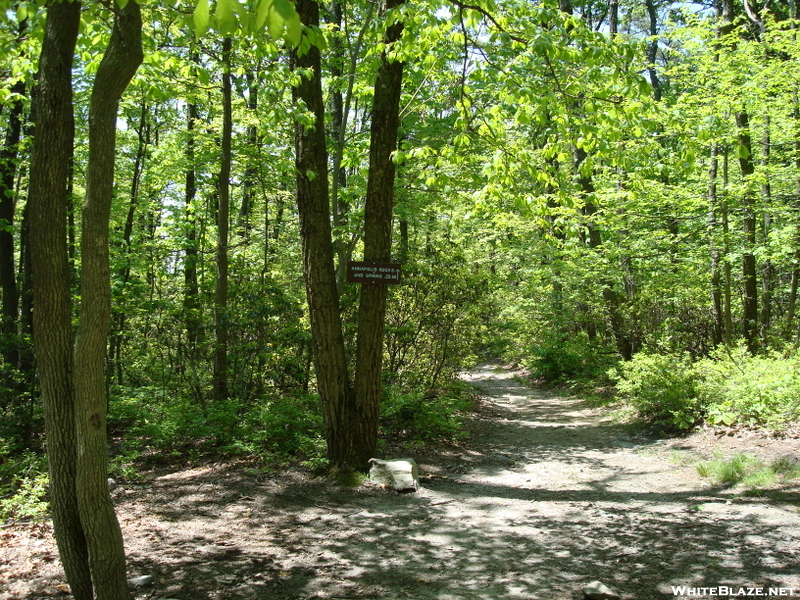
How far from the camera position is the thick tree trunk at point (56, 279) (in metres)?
3.17

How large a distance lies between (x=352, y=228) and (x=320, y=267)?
2154 mm

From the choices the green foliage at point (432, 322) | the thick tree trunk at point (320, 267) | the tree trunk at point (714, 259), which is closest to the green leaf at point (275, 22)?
the thick tree trunk at point (320, 267)

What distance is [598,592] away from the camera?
3488 mm

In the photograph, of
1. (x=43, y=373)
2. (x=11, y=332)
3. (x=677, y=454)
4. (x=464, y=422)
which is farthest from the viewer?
(x=464, y=422)

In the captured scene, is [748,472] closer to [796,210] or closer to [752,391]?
[752,391]

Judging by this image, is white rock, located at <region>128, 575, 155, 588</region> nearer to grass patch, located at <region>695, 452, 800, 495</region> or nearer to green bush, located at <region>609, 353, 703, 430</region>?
grass patch, located at <region>695, 452, 800, 495</region>

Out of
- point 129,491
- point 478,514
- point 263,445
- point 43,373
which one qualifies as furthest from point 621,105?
point 129,491

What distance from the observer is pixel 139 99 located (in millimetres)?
9320

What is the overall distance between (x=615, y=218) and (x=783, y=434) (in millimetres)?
5834

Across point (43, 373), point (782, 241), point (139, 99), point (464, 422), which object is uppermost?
point (139, 99)

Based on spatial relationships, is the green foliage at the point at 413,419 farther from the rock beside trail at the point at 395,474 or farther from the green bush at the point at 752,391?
the green bush at the point at 752,391

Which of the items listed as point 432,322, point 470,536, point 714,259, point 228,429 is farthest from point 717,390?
point 228,429

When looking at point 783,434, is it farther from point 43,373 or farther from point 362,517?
point 43,373

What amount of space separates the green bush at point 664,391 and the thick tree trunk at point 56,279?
7.86m
